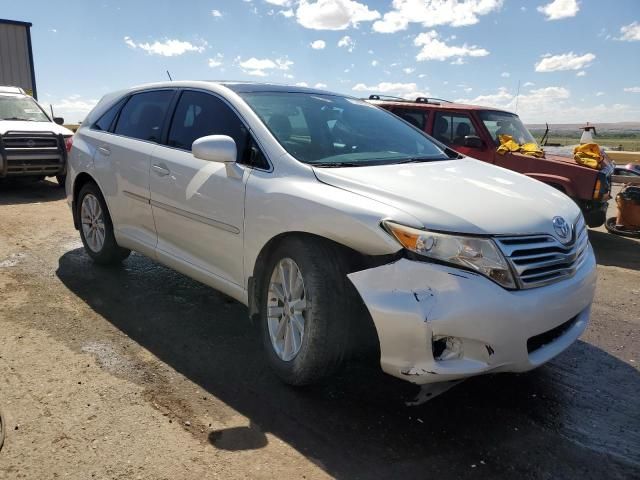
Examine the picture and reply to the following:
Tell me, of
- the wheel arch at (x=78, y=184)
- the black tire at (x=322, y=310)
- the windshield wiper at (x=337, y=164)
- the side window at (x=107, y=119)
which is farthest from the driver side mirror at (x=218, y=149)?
the wheel arch at (x=78, y=184)

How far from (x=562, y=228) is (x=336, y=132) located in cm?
158

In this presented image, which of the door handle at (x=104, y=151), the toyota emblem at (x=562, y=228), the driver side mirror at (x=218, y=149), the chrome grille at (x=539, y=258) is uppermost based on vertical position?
the driver side mirror at (x=218, y=149)

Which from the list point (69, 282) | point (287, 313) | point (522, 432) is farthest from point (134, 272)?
point (522, 432)

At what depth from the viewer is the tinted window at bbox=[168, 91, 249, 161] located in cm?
357

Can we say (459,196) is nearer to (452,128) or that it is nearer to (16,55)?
(452,128)

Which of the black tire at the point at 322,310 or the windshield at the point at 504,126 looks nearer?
the black tire at the point at 322,310

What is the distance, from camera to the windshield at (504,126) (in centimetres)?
781

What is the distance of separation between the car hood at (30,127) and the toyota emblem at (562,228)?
31.4ft

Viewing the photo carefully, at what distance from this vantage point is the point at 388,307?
258cm

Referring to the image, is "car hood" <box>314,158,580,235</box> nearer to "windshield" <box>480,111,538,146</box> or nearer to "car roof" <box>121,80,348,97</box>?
"car roof" <box>121,80,348,97</box>

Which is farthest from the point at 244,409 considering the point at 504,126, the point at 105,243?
the point at 504,126

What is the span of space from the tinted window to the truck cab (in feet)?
19.7

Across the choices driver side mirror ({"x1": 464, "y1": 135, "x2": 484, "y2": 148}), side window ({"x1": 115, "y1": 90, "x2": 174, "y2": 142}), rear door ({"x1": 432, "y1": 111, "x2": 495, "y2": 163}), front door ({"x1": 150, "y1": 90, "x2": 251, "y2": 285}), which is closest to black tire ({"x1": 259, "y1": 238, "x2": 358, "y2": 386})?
front door ({"x1": 150, "y1": 90, "x2": 251, "y2": 285})

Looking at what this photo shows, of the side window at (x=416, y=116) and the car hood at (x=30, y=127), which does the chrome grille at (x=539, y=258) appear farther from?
the car hood at (x=30, y=127)
